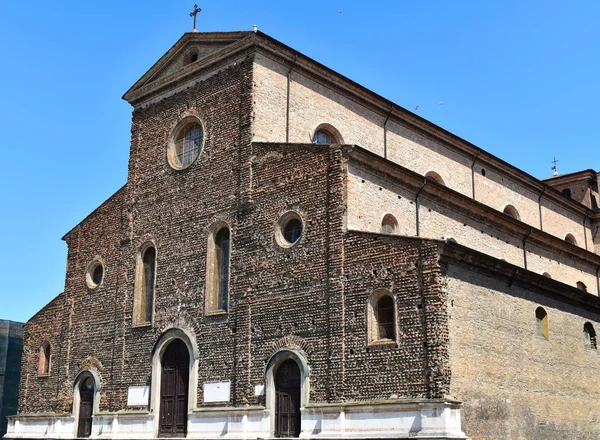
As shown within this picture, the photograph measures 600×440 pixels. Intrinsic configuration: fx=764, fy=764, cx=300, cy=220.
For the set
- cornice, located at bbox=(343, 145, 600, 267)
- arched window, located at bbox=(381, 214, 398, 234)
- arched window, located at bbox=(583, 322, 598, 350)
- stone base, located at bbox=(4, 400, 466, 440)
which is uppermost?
cornice, located at bbox=(343, 145, 600, 267)

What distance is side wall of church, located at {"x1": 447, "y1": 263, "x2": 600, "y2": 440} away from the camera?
1523cm

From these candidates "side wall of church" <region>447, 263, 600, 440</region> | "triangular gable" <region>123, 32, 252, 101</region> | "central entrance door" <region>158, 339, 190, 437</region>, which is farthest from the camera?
"triangular gable" <region>123, 32, 252, 101</region>

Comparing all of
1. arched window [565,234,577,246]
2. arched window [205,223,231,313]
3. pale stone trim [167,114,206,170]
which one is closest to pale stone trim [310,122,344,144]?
pale stone trim [167,114,206,170]

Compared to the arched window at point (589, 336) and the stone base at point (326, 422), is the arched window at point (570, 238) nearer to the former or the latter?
the arched window at point (589, 336)

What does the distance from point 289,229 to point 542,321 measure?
655 centimetres

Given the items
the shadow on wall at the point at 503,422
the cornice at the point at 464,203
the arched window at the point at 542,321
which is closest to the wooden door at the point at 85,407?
the cornice at the point at 464,203

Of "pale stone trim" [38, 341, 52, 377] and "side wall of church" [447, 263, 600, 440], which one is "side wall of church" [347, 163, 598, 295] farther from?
→ "pale stone trim" [38, 341, 52, 377]

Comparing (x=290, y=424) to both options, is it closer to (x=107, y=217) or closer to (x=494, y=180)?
(x=107, y=217)

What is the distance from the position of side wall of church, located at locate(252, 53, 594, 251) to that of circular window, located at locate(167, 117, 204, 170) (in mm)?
2320

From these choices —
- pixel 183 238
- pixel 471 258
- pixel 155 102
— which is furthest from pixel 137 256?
pixel 471 258

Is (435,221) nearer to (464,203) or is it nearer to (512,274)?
(464,203)

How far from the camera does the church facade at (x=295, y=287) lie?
15.3 metres

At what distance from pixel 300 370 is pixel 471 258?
439 cm

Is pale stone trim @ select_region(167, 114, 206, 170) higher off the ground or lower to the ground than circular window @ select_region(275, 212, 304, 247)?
higher
